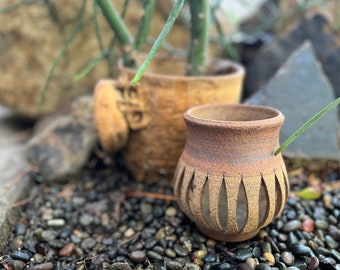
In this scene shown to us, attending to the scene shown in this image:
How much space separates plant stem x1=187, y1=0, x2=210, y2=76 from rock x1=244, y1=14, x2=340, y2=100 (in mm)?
633

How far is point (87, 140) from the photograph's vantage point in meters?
1.57

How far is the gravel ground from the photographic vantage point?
3.23 feet

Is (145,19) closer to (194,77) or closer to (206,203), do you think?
(194,77)

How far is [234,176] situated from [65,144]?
89cm

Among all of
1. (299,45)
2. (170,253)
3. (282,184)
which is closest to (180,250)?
(170,253)

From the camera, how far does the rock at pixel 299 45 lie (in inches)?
71.1

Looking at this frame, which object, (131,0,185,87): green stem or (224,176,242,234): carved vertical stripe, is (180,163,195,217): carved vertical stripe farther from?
(131,0,185,87): green stem

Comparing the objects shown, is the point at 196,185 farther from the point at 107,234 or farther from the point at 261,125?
the point at 107,234

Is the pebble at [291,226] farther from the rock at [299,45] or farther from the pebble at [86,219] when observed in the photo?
the rock at [299,45]

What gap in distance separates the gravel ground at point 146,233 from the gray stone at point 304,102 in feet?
0.36

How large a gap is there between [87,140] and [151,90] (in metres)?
0.45

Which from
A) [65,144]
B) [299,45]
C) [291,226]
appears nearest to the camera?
[291,226]

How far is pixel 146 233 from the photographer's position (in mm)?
1125

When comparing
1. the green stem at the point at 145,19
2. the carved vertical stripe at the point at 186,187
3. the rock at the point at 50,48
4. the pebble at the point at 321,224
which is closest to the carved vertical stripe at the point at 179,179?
the carved vertical stripe at the point at 186,187
